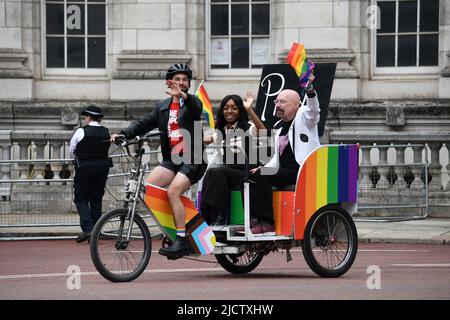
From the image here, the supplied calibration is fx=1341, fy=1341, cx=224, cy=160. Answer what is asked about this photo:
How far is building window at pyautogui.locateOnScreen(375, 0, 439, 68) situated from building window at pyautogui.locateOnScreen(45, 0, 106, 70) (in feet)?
16.6

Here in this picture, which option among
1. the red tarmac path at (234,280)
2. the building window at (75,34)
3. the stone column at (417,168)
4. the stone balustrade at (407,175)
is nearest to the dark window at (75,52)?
the building window at (75,34)

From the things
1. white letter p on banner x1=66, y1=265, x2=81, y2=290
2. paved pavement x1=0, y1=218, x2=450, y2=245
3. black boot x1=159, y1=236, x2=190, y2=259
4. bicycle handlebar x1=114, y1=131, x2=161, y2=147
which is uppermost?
bicycle handlebar x1=114, y1=131, x2=161, y2=147

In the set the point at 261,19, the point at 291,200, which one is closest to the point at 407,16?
the point at 261,19

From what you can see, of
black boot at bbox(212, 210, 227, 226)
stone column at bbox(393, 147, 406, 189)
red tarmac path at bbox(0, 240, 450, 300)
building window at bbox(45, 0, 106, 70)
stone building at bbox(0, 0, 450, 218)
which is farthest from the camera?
building window at bbox(45, 0, 106, 70)

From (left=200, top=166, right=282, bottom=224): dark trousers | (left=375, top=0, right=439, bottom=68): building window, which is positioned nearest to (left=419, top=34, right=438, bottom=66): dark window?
(left=375, top=0, right=439, bottom=68): building window

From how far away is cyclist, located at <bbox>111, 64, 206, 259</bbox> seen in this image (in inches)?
460

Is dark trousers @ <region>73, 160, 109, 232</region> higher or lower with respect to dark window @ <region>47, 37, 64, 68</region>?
lower

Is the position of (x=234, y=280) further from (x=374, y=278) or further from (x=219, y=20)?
(x=219, y=20)

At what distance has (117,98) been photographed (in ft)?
78.7

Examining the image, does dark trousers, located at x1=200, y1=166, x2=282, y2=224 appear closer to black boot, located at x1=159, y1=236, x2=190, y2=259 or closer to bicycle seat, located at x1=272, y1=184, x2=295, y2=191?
bicycle seat, located at x1=272, y1=184, x2=295, y2=191

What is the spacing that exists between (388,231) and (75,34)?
8781 millimetres

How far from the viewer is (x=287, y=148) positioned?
39.9ft

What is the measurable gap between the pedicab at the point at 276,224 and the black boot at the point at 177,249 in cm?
7

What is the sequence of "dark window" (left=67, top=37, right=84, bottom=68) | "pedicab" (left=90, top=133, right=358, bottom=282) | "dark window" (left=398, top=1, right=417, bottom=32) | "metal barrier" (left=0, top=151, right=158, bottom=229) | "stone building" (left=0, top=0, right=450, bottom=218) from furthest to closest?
1. "dark window" (left=67, top=37, right=84, bottom=68)
2. "dark window" (left=398, top=1, right=417, bottom=32)
3. "stone building" (left=0, top=0, right=450, bottom=218)
4. "metal barrier" (left=0, top=151, right=158, bottom=229)
5. "pedicab" (left=90, top=133, right=358, bottom=282)
